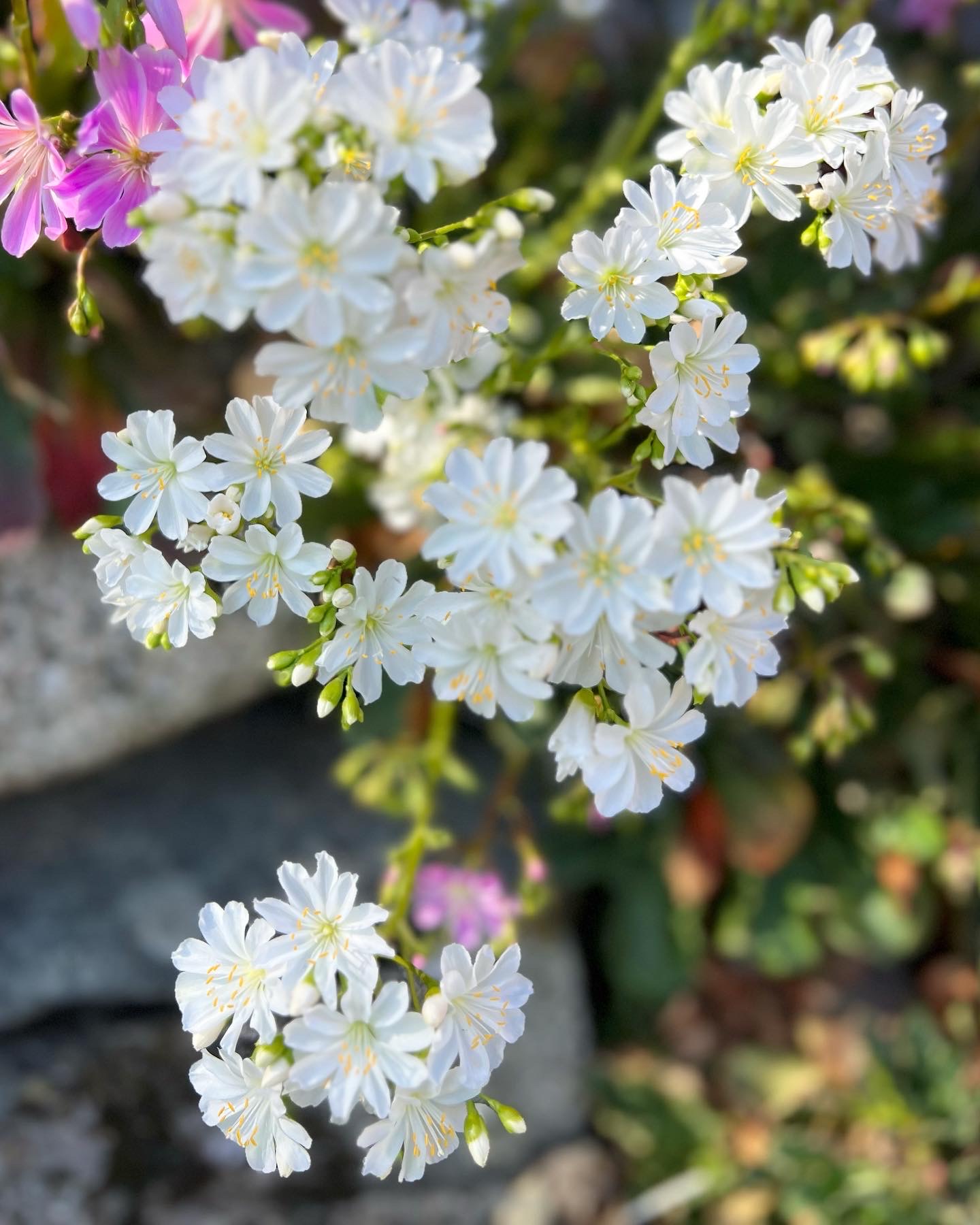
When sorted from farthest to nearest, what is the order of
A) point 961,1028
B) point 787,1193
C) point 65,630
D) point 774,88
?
point 961,1028 → point 787,1193 → point 65,630 → point 774,88

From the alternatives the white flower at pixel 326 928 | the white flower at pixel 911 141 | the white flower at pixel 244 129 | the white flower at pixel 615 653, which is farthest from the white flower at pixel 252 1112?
the white flower at pixel 911 141

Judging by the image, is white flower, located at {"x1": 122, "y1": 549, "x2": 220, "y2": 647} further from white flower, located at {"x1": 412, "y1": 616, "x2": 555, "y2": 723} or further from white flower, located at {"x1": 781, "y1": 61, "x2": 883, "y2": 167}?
white flower, located at {"x1": 781, "y1": 61, "x2": 883, "y2": 167}

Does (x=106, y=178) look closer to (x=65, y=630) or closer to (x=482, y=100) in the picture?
(x=482, y=100)

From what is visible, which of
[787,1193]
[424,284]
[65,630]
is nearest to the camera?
[424,284]

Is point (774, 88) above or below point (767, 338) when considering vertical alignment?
above

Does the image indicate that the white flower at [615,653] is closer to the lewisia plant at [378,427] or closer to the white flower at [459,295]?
the lewisia plant at [378,427]

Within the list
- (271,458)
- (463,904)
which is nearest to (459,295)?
(271,458)

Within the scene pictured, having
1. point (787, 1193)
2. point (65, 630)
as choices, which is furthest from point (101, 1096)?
point (787, 1193)

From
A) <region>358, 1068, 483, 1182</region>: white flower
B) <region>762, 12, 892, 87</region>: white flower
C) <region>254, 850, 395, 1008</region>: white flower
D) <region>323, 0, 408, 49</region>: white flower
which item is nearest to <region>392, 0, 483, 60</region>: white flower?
<region>323, 0, 408, 49</region>: white flower
